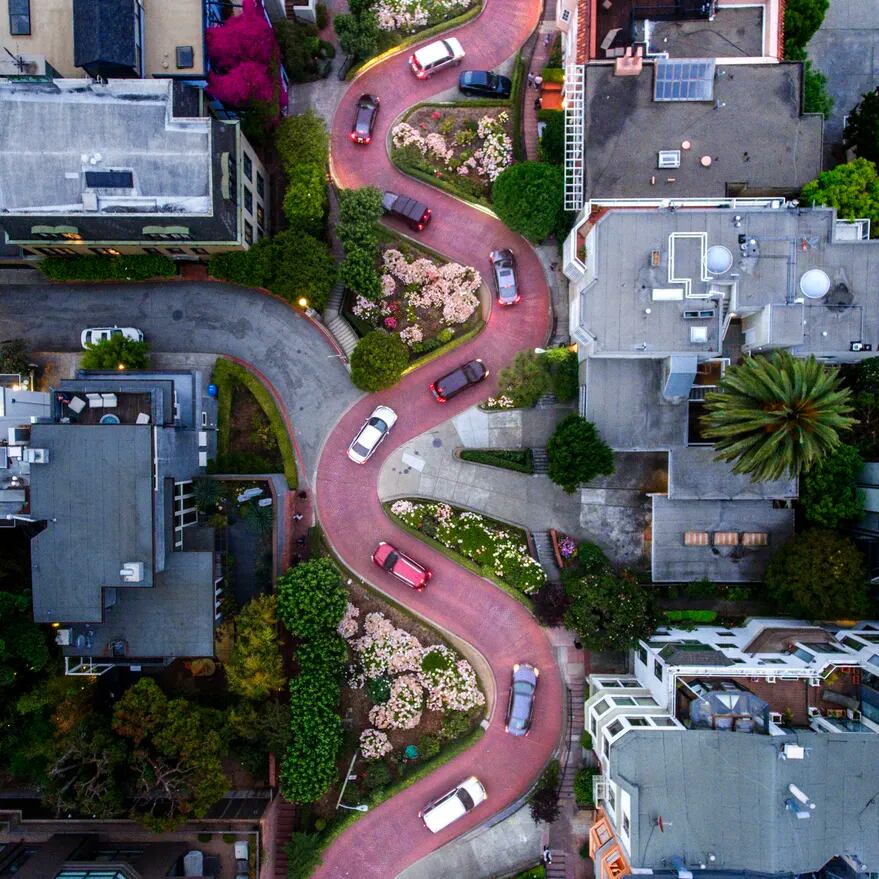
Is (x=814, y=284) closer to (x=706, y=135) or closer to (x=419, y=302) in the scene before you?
(x=706, y=135)

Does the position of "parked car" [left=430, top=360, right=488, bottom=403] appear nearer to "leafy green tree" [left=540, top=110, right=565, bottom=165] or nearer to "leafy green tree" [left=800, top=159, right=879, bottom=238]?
"leafy green tree" [left=540, top=110, right=565, bottom=165]

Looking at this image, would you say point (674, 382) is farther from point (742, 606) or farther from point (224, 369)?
point (224, 369)

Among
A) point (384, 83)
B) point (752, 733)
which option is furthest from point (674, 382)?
point (384, 83)

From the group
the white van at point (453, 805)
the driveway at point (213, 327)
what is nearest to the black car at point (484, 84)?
the driveway at point (213, 327)

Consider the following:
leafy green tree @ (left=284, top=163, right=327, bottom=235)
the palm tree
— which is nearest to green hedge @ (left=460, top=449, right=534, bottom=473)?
the palm tree

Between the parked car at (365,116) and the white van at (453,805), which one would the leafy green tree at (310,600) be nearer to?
the white van at (453,805)

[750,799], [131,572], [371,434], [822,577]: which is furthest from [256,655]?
[822,577]
